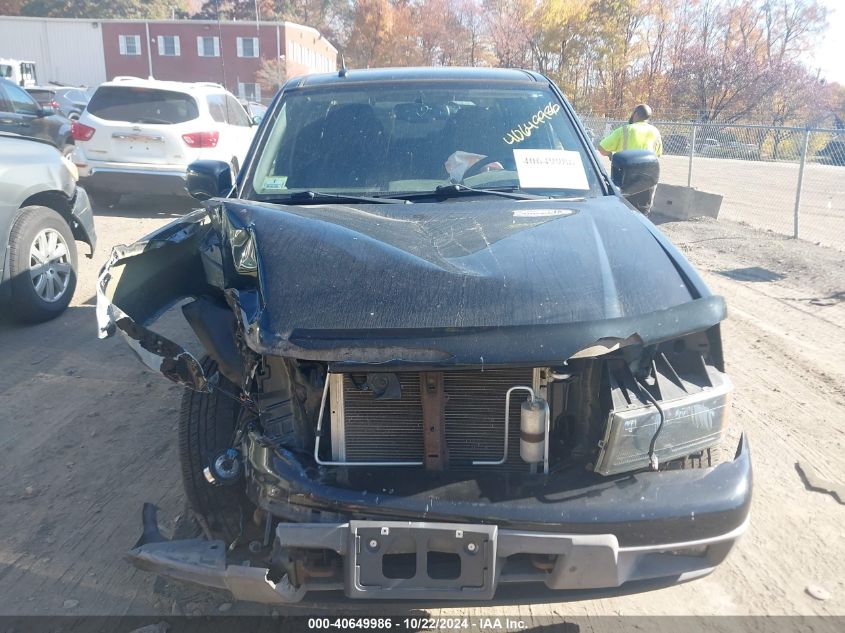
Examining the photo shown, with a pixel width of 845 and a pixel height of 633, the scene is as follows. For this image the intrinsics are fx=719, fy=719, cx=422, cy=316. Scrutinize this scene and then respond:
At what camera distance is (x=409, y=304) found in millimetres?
2264

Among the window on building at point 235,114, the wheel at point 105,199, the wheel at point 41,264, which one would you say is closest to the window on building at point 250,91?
the window on building at point 235,114

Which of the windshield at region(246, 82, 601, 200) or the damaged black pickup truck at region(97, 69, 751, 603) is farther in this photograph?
the windshield at region(246, 82, 601, 200)

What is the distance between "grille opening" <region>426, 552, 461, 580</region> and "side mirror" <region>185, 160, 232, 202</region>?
2425 millimetres

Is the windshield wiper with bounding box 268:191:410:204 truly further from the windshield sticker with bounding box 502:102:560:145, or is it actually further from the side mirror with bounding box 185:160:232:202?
the windshield sticker with bounding box 502:102:560:145

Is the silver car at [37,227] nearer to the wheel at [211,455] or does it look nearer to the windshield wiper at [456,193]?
the wheel at [211,455]

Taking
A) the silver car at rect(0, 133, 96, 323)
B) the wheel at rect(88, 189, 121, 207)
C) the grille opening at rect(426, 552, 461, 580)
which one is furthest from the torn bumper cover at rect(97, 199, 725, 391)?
the wheel at rect(88, 189, 121, 207)

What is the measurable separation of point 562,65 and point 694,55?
20.9ft

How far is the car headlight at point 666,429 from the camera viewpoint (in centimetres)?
217

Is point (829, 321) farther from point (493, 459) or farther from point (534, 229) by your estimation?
point (493, 459)

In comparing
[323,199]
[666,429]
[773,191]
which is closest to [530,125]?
[323,199]

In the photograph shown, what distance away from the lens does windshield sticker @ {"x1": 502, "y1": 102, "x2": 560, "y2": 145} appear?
12.2 ft

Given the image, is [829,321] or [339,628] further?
[829,321]

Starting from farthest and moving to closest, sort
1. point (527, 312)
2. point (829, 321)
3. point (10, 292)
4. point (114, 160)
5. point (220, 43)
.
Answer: point (220, 43), point (114, 160), point (829, 321), point (10, 292), point (527, 312)

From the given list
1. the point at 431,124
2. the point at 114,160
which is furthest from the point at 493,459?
the point at 114,160
